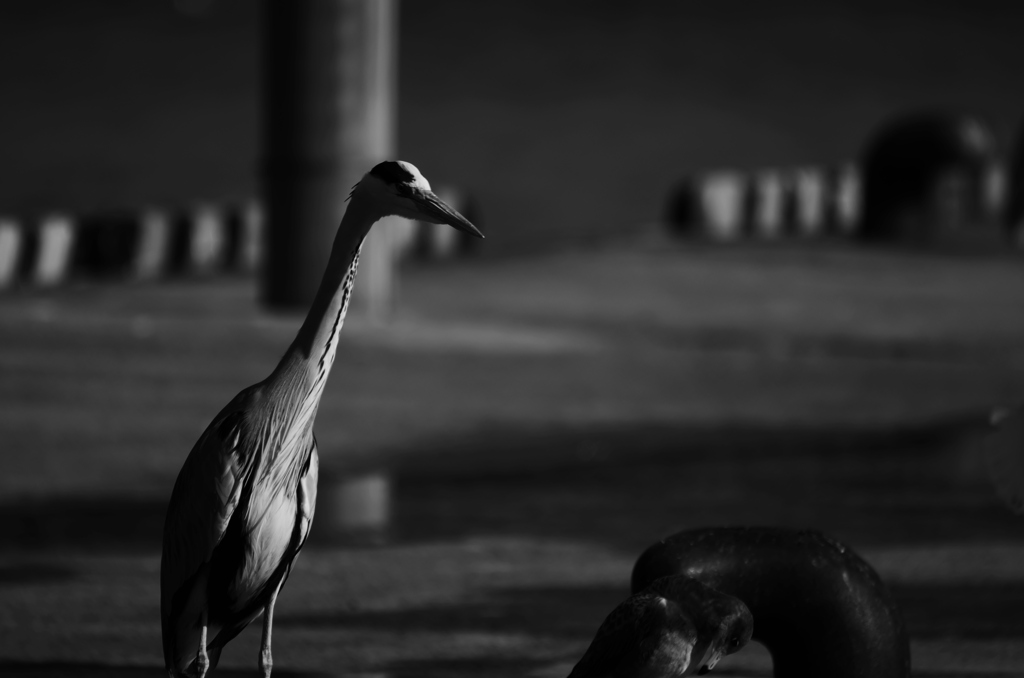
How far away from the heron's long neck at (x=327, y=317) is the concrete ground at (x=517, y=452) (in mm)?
1230

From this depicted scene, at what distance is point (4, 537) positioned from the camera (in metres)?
5.37

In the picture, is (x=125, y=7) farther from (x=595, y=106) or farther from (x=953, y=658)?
(x=953, y=658)

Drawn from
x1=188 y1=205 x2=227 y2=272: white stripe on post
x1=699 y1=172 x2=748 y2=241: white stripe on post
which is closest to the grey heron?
x1=188 y1=205 x2=227 y2=272: white stripe on post

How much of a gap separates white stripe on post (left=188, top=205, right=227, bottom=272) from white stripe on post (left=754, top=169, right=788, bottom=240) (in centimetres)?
606

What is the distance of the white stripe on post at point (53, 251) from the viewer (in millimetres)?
12711

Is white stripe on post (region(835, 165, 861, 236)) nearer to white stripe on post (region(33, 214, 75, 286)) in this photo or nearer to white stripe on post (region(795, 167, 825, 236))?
white stripe on post (region(795, 167, 825, 236))

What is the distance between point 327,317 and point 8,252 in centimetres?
1037

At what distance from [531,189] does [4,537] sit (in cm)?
1197

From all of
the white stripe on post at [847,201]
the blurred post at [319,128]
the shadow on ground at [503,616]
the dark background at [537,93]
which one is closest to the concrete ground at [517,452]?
the shadow on ground at [503,616]

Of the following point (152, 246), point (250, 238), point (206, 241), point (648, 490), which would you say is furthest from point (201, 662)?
point (250, 238)

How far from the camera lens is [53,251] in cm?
1284

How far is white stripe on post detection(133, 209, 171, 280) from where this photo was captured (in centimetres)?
1323

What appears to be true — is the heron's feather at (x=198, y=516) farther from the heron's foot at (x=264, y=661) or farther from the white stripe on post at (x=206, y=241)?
the white stripe on post at (x=206, y=241)

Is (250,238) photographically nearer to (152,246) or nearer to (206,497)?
(152,246)
